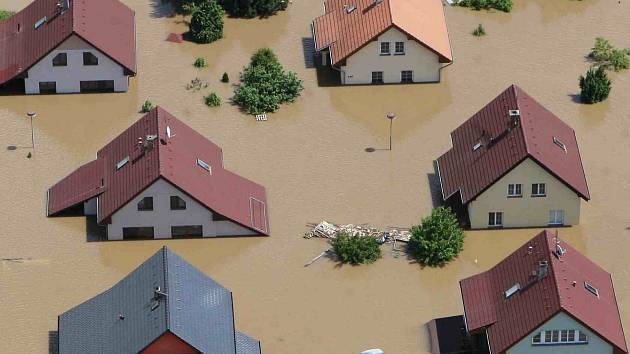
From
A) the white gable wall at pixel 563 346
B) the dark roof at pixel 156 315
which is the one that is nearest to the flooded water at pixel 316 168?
the dark roof at pixel 156 315

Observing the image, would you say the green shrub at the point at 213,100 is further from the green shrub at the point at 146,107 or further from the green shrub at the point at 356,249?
the green shrub at the point at 356,249

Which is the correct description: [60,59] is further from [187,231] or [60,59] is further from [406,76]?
[406,76]

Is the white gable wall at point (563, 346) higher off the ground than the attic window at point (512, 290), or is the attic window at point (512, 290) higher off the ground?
the attic window at point (512, 290)

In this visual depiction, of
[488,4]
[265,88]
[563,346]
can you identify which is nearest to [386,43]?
[265,88]

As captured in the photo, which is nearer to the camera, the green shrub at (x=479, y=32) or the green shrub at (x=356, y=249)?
the green shrub at (x=356, y=249)

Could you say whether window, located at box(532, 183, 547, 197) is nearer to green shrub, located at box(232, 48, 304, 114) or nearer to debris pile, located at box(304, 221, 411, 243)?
debris pile, located at box(304, 221, 411, 243)

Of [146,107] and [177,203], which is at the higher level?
[146,107]
